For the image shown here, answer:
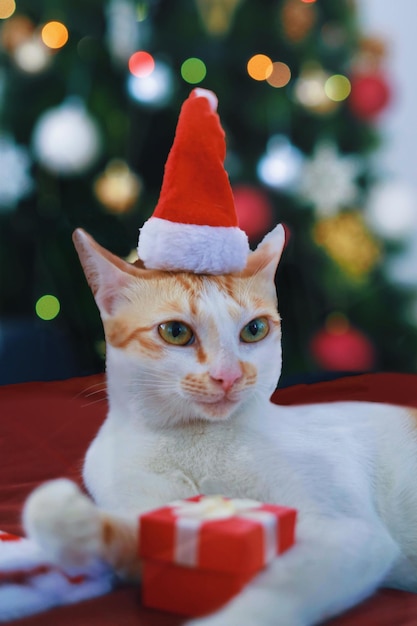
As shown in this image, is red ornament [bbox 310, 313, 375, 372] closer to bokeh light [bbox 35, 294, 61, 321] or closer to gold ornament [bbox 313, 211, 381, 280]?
gold ornament [bbox 313, 211, 381, 280]

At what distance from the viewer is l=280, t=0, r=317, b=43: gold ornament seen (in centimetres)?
100

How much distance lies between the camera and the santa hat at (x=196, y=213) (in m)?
0.59

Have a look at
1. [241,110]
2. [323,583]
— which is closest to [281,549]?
[323,583]

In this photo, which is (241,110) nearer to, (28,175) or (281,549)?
(28,175)

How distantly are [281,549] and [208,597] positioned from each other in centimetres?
6

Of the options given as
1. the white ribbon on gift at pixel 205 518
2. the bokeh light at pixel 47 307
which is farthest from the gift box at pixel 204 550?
the bokeh light at pixel 47 307

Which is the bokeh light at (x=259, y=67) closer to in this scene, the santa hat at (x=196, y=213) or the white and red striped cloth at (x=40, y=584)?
the santa hat at (x=196, y=213)

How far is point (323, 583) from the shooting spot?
53 centimetres

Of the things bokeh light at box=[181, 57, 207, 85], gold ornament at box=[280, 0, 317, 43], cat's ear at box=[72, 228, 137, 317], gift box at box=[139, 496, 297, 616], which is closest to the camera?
gift box at box=[139, 496, 297, 616]

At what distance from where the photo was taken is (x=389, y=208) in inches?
44.0

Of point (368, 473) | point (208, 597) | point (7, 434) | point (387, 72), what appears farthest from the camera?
point (387, 72)

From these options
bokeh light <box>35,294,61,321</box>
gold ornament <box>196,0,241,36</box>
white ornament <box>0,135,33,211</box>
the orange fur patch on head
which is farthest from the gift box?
gold ornament <box>196,0,241,36</box>

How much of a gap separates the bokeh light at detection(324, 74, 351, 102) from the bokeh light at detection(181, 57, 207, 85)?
0.70ft

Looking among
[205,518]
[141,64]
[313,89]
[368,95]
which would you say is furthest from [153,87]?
[205,518]
